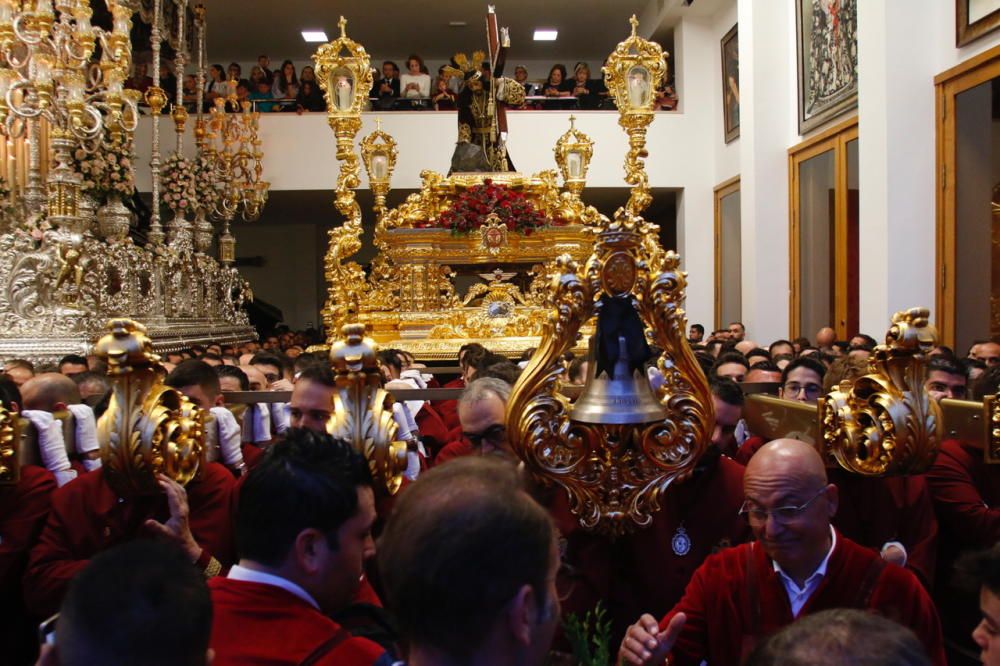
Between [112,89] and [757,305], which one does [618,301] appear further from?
[757,305]

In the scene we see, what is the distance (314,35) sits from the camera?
1847 centimetres

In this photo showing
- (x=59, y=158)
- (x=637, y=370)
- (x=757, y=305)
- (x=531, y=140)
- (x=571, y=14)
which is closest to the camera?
(x=637, y=370)

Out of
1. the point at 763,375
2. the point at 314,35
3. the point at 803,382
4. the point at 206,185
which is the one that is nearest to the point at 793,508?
the point at 803,382

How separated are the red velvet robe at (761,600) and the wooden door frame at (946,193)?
663 cm

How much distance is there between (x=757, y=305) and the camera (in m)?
12.8

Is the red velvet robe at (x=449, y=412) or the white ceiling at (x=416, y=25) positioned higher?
the white ceiling at (x=416, y=25)

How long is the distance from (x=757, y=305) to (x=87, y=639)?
481 inches

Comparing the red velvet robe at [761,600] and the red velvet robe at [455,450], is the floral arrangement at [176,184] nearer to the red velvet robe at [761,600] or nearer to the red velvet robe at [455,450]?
the red velvet robe at [455,450]

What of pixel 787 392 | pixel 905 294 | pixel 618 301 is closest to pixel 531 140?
pixel 905 294

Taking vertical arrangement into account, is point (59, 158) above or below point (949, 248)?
above

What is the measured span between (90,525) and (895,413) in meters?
2.29

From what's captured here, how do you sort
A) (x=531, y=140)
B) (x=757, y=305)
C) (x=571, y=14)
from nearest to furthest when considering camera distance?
(x=757, y=305) → (x=531, y=140) → (x=571, y=14)

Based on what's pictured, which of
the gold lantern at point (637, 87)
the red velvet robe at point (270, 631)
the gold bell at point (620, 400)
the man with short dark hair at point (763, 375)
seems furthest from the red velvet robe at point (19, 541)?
the gold lantern at point (637, 87)

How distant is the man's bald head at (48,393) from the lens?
3605mm
